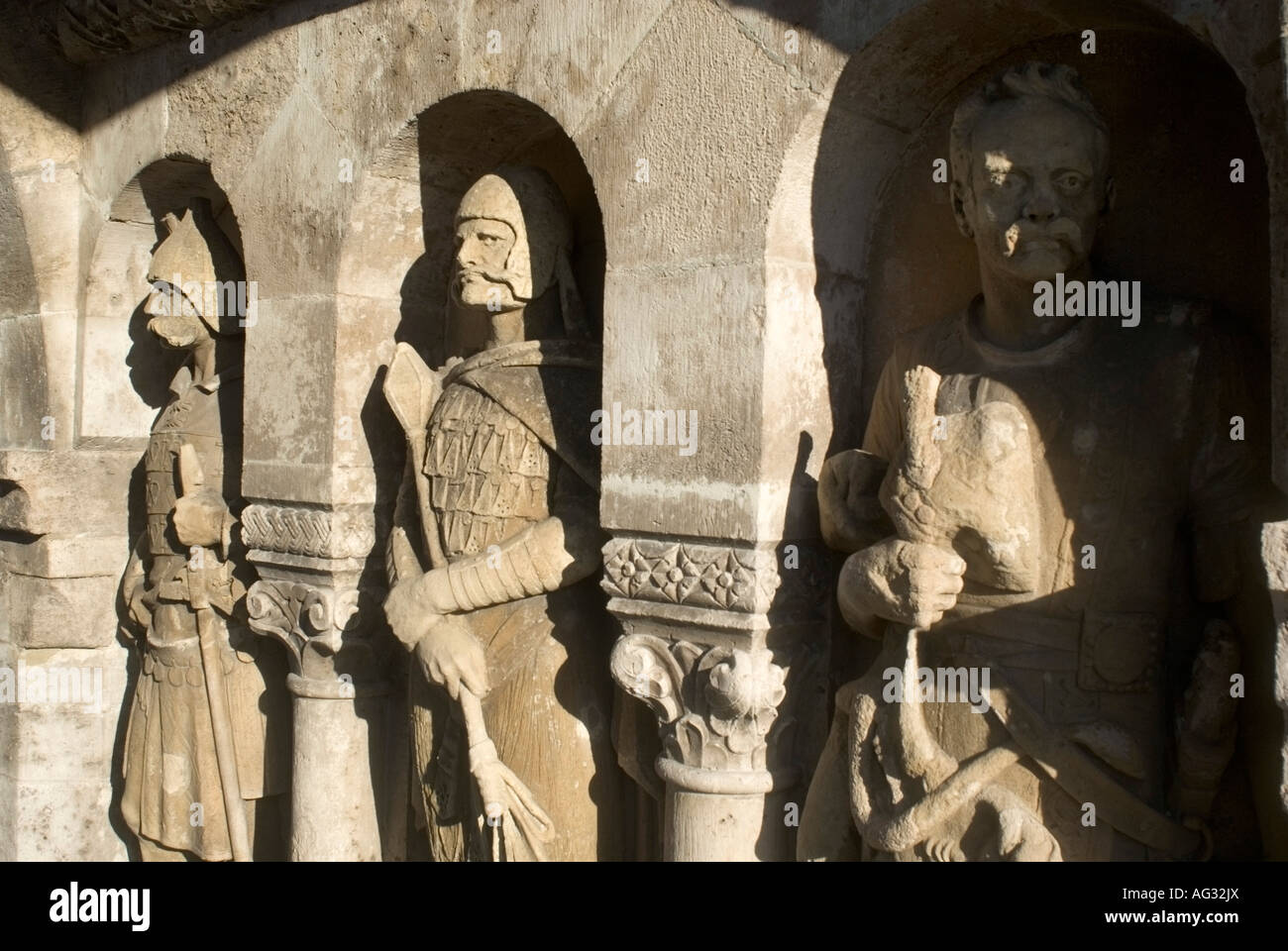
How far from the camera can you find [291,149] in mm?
4215

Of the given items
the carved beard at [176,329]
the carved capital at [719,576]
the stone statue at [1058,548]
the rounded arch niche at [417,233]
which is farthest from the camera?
the carved beard at [176,329]

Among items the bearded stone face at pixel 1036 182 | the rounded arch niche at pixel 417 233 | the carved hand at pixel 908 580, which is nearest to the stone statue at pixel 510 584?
the rounded arch niche at pixel 417 233

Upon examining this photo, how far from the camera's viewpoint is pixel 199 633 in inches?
183

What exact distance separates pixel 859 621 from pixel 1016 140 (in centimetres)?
109

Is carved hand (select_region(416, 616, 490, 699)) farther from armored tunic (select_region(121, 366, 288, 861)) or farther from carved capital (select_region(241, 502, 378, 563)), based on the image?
armored tunic (select_region(121, 366, 288, 861))

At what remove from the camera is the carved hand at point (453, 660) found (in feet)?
11.5

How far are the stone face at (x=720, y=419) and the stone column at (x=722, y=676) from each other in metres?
0.01

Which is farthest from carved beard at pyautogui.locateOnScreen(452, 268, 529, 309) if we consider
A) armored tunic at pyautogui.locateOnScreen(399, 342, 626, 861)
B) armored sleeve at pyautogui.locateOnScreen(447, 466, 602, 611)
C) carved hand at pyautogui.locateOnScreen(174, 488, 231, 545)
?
carved hand at pyautogui.locateOnScreen(174, 488, 231, 545)

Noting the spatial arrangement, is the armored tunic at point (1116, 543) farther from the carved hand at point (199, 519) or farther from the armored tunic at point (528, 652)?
the carved hand at point (199, 519)

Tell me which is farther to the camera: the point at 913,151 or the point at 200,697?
the point at 200,697

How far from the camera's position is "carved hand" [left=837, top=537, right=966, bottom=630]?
2672 mm

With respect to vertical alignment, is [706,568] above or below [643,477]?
below
